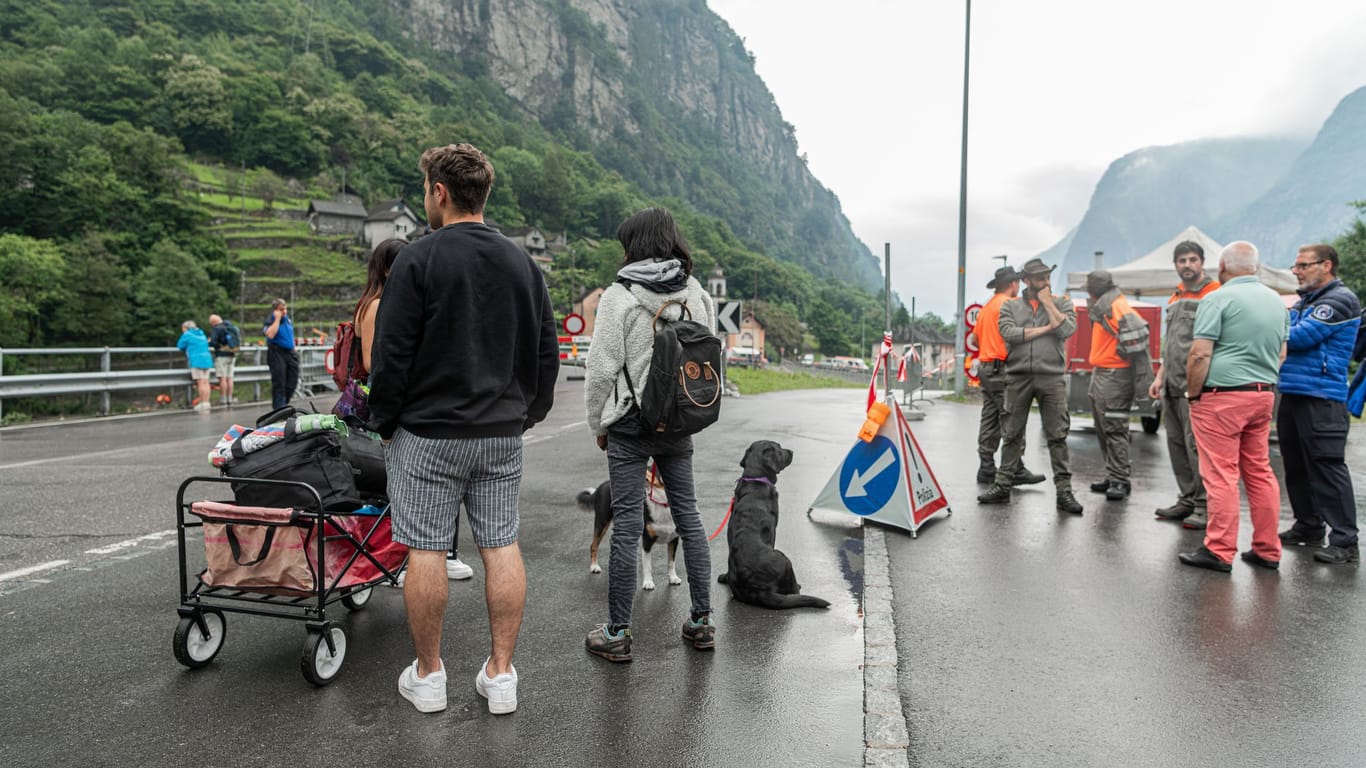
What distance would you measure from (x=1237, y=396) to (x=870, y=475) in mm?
2560

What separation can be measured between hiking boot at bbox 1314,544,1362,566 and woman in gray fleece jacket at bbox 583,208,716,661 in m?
4.60

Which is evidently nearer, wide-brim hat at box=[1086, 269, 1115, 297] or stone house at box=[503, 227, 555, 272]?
wide-brim hat at box=[1086, 269, 1115, 297]

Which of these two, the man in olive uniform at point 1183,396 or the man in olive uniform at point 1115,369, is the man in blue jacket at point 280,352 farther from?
the man in olive uniform at point 1183,396

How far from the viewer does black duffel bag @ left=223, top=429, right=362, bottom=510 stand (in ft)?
11.7

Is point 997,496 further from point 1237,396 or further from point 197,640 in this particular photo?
point 197,640

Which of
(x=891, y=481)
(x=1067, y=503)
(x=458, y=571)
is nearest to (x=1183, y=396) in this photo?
(x=1067, y=503)

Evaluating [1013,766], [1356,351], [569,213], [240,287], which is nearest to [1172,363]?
[1356,351]

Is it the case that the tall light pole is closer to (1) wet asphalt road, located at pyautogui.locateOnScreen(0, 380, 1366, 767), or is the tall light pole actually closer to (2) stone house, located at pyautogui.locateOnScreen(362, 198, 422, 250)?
(1) wet asphalt road, located at pyautogui.locateOnScreen(0, 380, 1366, 767)

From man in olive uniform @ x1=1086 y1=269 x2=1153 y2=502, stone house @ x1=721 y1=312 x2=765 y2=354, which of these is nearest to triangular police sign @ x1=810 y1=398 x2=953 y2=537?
man in olive uniform @ x1=1086 y1=269 x2=1153 y2=502

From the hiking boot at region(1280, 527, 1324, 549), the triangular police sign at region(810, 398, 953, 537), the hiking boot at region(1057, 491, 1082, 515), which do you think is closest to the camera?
the hiking boot at region(1280, 527, 1324, 549)

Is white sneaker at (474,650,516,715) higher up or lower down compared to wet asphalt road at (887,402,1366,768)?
higher up

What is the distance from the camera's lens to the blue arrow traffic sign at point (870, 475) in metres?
6.65

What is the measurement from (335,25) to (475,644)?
20389cm

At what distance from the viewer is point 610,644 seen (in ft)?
12.5
